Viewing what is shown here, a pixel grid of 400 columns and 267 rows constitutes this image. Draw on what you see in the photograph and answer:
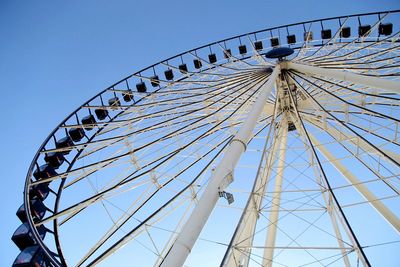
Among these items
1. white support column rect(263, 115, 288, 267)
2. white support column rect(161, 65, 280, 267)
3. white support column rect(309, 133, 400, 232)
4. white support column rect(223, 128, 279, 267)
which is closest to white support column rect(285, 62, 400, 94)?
white support column rect(309, 133, 400, 232)

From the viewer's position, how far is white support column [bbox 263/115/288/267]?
29.1 feet

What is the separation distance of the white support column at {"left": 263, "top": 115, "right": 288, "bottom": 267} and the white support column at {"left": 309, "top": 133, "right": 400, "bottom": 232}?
4.84 feet

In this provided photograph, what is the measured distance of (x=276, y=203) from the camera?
33.6 ft

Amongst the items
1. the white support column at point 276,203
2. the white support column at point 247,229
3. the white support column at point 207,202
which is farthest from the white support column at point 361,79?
the white support column at point 207,202

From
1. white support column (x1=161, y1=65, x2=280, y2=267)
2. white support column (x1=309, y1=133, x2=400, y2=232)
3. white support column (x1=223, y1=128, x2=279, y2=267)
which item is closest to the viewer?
white support column (x1=161, y1=65, x2=280, y2=267)

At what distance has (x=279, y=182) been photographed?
1171cm

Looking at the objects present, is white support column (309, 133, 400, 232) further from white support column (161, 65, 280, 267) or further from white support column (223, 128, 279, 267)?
white support column (161, 65, 280, 267)

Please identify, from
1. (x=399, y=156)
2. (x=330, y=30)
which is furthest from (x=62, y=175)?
(x=330, y=30)

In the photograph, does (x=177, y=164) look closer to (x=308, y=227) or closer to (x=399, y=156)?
(x=308, y=227)

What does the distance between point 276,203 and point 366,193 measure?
8.82ft

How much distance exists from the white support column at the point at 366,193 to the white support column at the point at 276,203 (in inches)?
58.1

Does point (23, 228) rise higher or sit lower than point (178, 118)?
lower

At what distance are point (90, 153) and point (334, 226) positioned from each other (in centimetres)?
972

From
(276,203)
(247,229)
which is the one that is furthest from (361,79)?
(247,229)
